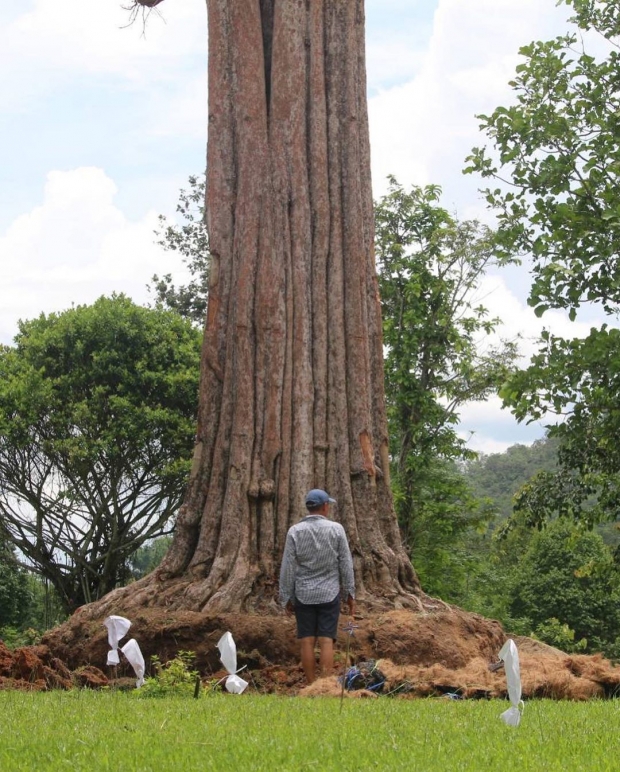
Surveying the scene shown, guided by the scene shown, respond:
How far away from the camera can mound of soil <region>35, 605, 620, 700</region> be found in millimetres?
7859

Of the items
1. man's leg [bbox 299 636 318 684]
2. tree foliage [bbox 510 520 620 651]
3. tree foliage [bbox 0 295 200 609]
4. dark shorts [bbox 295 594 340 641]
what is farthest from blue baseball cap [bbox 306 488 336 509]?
tree foliage [bbox 510 520 620 651]

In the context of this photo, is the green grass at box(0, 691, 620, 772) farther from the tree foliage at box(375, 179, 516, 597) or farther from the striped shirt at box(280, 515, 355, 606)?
the tree foliage at box(375, 179, 516, 597)

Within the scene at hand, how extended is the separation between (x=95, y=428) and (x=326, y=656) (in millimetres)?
10498

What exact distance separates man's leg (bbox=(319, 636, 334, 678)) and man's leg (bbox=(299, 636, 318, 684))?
0.25 ft

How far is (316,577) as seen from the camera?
835cm

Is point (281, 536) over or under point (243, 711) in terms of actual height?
over

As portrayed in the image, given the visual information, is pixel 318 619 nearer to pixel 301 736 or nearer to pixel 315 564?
pixel 315 564

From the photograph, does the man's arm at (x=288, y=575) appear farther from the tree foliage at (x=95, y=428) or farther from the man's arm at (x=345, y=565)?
the tree foliage at (x=95, y=428)

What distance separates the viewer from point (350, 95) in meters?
11.0

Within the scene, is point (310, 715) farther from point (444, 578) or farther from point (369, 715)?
point (444, 578)

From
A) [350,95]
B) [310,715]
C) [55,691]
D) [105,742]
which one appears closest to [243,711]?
[310,715]

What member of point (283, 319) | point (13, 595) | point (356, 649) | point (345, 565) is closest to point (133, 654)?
point (345, 565)

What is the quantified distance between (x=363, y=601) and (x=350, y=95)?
517cm

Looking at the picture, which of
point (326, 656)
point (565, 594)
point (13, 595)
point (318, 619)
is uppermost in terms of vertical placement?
point (318, 619)
